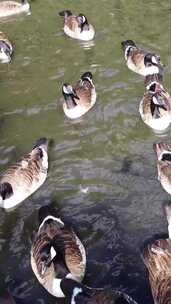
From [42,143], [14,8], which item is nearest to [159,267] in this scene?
[42,143]

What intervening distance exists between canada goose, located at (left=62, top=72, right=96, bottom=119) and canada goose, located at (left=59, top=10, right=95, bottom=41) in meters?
2.30

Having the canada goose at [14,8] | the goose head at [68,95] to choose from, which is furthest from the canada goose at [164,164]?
the canada goose at [14,8]

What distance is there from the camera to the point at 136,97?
A: 38.7 feet

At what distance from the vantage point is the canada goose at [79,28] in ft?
45.4

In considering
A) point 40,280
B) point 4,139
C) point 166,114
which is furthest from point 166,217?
point 4,139

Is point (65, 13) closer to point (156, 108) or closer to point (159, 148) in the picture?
point (156, 108)

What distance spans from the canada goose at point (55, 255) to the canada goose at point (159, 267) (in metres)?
0.87

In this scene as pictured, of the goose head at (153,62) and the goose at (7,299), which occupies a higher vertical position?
the goose at (7,299)

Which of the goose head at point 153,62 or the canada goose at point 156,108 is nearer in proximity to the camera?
the canada goose at point 156,108

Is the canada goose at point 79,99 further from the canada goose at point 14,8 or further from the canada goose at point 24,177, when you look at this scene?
the canada goose at point 14,8

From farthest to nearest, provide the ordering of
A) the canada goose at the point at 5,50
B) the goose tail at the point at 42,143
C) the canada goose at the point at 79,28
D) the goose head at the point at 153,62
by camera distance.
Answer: the canada goose at the point at 79,28 < the canada goose at the point at 5,50 < the goose head at the point at 153,62 < the goose tail at the point at 42,143

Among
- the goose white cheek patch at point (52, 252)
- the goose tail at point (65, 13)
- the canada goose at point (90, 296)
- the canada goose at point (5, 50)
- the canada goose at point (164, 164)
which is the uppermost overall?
the canada goose at point (90, 296)

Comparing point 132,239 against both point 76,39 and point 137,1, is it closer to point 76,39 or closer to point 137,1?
point 76,39

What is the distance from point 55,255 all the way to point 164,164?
9.24ft
